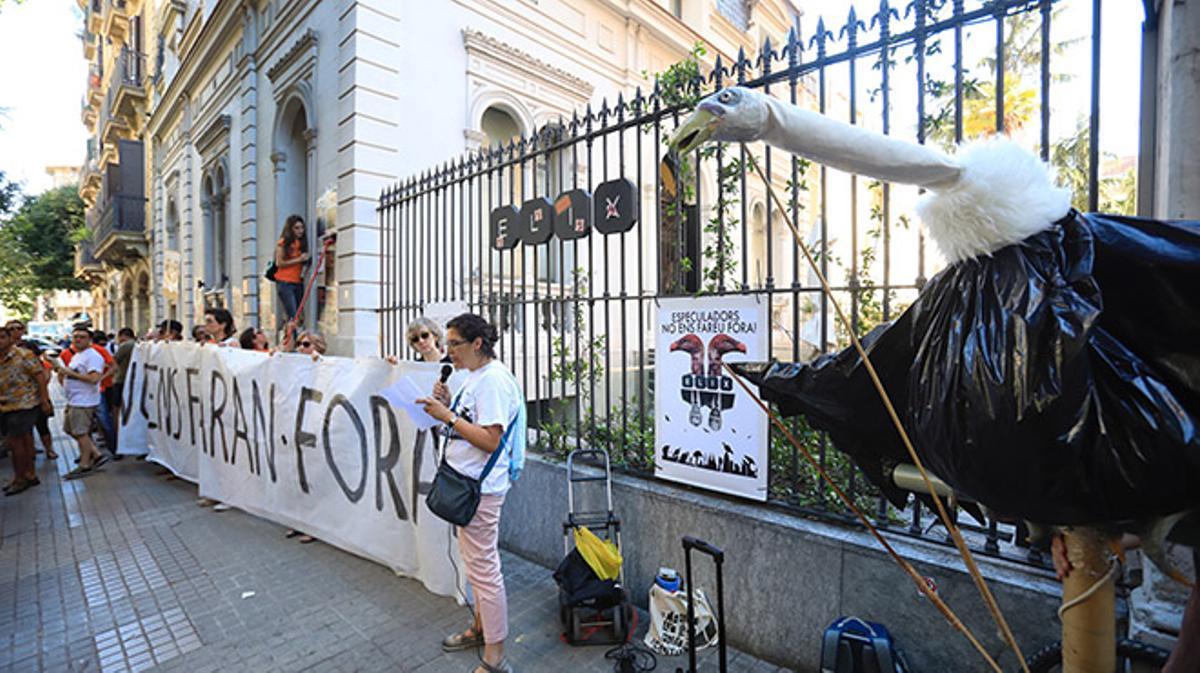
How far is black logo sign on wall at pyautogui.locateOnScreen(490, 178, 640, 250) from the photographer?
412 centimetres

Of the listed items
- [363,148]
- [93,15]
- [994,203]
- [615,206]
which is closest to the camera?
[994,203]

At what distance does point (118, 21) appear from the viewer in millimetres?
22109

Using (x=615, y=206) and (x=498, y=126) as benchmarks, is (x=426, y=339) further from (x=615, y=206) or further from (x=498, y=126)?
(x=498, y=126)

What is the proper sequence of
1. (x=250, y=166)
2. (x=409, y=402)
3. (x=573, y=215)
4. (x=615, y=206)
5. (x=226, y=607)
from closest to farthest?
(x=409, y=402) < (x=226, y=607) < (x=615, y=206) < (x=573, y=215) < (x=250, y=166)

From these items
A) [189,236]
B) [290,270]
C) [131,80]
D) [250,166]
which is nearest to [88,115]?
[131,80]

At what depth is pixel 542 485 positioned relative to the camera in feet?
14.8

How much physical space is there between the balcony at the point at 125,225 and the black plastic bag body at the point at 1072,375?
86.6 ft

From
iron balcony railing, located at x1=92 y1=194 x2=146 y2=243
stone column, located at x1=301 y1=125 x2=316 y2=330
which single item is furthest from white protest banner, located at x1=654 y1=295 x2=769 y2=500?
iron balcony railing, located at x1=92 y1=194 x2=146 y2=243

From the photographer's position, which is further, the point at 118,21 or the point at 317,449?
the point at 118,21

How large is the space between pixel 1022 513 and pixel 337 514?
4.88 meters

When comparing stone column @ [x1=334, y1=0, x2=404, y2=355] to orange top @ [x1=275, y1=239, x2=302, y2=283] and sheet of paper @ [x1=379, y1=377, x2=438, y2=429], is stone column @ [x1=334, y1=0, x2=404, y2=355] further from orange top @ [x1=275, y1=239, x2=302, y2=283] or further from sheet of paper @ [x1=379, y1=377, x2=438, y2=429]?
sheet of paper @ [x1=379, y1=377, x2=438, y2=429]

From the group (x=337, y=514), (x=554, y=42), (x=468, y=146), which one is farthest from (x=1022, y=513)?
(x=554, y=42)

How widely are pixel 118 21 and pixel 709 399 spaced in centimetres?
3013

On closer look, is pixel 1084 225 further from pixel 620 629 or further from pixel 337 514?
pixel 337 514
